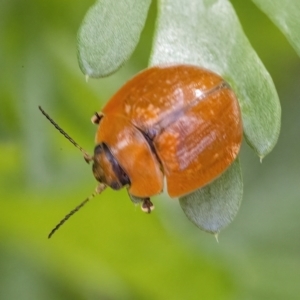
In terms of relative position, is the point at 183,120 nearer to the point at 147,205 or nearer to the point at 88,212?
the point at 147,205

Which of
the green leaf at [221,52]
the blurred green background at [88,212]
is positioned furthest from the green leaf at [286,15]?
the blurred green background at [88,212]

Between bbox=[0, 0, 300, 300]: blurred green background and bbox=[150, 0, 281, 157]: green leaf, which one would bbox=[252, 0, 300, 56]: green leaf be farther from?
bbox=[0, 0, 300, 300]: blurred green background

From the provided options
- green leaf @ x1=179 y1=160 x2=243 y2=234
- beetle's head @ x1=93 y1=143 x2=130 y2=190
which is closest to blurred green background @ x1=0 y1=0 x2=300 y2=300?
beetle's head @ x1=93 y1=143 x2=130 y2=190

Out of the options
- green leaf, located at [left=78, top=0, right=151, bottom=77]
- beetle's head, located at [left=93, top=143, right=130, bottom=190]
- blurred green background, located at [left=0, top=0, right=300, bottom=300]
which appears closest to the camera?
green leaf, located at [left=78, top=0, right=151, bottom=77]

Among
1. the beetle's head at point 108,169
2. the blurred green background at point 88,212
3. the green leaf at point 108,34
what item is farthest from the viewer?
the blurred green background at point 88,212

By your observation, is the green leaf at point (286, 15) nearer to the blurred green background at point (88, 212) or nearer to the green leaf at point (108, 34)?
the green leaf at point (108, 34)

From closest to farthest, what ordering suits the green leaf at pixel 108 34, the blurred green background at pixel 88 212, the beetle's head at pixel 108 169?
the green leaf at pixel 108 34 → the beetle's head at pixel 108 169 → the blurred green background at pixel 88 212

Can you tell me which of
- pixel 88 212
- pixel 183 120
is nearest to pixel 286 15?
pixel 183 120
